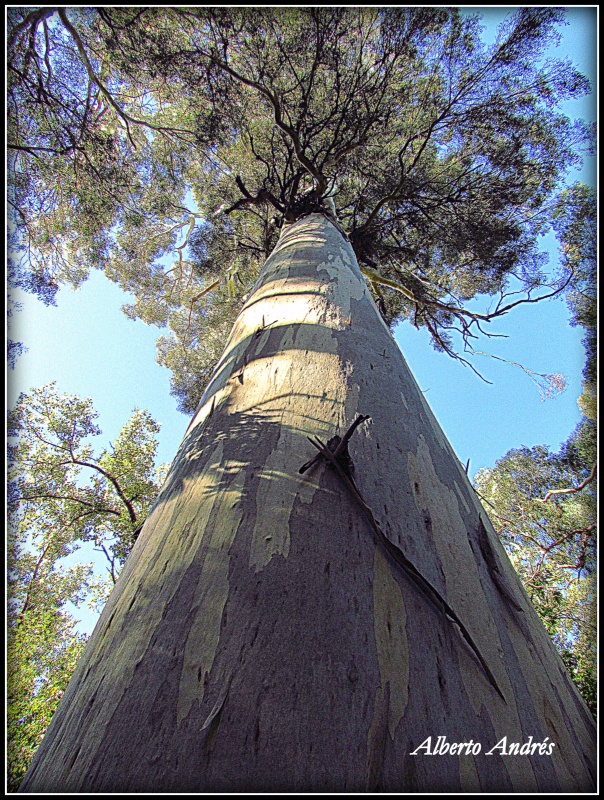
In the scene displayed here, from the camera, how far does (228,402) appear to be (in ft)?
3.94

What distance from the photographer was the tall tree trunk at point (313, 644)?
1.64 ft

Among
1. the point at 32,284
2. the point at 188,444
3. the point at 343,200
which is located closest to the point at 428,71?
the point at 343,200

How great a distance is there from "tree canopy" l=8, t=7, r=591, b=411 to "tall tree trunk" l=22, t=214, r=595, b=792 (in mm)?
4257

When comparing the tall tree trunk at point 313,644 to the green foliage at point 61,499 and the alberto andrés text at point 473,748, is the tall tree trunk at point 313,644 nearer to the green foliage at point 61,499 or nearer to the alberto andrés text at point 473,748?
the alberto andrés text at point 473,748

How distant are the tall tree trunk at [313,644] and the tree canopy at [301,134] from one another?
4257 mm

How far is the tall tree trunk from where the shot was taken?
50 cm

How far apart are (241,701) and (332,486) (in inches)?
16.1

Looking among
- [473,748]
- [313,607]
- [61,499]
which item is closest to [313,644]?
[313,607]

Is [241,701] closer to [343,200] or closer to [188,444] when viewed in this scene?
[188,444]

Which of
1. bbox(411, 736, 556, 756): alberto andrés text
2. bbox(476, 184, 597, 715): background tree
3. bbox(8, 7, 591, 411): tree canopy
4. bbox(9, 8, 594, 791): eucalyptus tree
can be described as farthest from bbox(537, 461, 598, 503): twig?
bbox(411, 736, 556, 756): alberto andrés text

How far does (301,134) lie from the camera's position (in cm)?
592

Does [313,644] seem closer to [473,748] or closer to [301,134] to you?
[473,748]

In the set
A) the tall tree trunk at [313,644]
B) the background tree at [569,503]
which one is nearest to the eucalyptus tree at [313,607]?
the tall tree trunk at [313,644]

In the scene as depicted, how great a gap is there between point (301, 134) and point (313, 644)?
6.73 metres
